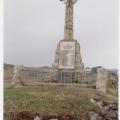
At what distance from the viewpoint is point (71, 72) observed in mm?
5246

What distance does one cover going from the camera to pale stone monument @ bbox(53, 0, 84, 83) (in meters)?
5.15

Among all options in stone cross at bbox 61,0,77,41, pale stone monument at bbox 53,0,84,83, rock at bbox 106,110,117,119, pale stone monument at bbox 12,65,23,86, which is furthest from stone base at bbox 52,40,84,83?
rock at bbox 106,110,117,119

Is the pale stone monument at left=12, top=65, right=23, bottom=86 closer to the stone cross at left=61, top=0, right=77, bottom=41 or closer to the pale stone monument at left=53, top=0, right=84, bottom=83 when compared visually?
the pale stone monument at left=53, top=0, right=84, bottom=83

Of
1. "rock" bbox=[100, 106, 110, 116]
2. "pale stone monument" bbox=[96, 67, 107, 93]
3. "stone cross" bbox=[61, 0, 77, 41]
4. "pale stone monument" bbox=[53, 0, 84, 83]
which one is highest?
"stone cross" bbox=[61, 0, 77, 41]

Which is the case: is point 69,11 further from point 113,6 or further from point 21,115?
point 21,115

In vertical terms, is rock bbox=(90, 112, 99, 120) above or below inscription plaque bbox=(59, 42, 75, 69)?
below

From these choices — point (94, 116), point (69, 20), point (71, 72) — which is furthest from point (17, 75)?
point (94, 116)

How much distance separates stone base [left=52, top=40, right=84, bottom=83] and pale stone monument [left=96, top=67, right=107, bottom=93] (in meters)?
0.17

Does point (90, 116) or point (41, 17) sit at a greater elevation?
point (41, 17)

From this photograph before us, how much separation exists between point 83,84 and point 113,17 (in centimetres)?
68

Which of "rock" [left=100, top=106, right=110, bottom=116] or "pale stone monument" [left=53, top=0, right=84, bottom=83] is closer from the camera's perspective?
"rock" [left=100, top=106, right=110, bottom=116]

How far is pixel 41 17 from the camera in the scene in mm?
5195

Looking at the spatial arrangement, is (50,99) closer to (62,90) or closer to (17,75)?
(62,90)

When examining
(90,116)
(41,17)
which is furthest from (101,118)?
(41,17)
